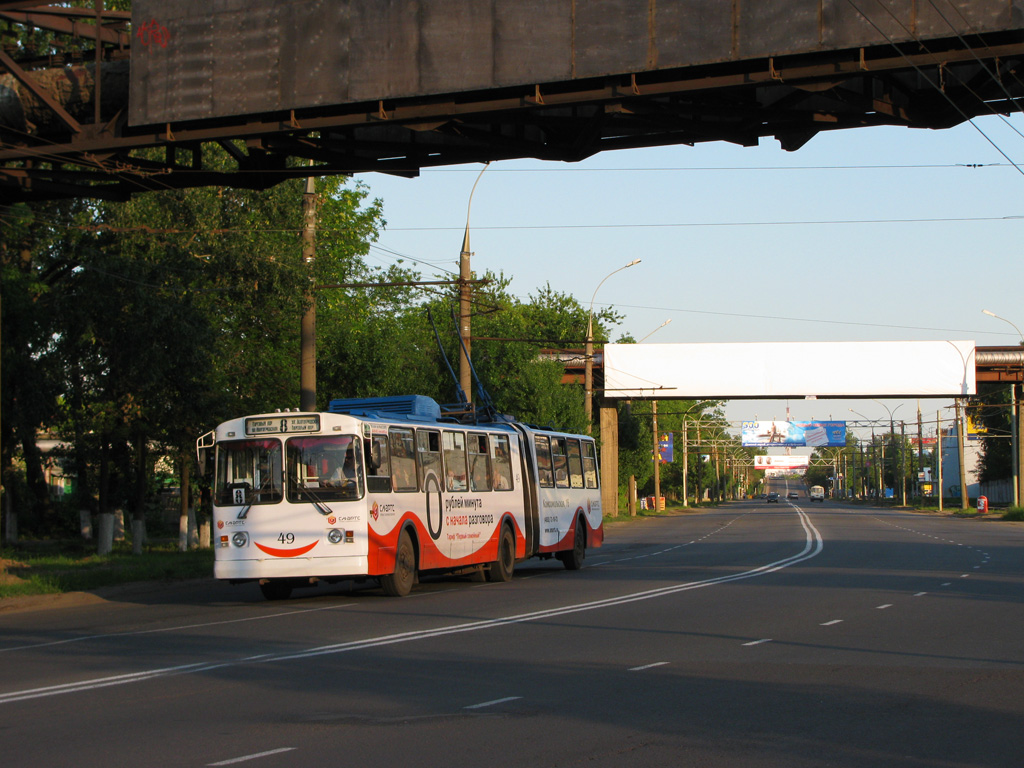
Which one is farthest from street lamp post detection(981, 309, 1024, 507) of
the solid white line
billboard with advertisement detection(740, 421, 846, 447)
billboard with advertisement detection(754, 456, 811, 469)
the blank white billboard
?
billboard with advertisement detection(754, 456, 811, 469)

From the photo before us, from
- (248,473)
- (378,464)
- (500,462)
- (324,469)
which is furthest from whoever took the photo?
(500,462)

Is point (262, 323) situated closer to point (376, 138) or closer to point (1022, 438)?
point (376, 138)

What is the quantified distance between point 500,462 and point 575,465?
4368 millimetres

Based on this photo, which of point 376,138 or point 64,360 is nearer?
point 376,138

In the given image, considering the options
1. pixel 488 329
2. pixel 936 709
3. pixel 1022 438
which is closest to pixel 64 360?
pixel 936 709

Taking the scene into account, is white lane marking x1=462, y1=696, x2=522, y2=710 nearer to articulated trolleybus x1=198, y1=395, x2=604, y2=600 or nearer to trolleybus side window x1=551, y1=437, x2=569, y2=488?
articulated trolleybus x1=198, y1=395, x2=604, y2=600

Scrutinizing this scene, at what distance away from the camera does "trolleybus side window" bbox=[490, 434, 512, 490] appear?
2117 cm

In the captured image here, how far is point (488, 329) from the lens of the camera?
190 feet

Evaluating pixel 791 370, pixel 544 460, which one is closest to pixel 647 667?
pixel 544 460

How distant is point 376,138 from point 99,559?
12.4m

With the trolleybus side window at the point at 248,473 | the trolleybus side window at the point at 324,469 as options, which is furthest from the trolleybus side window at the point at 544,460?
the trolleybus side window at the point at 248,473

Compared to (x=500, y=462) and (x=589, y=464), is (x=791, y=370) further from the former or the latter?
(x=500, y=462)

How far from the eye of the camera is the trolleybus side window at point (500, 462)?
2117 cm

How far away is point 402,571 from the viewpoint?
17.8m
